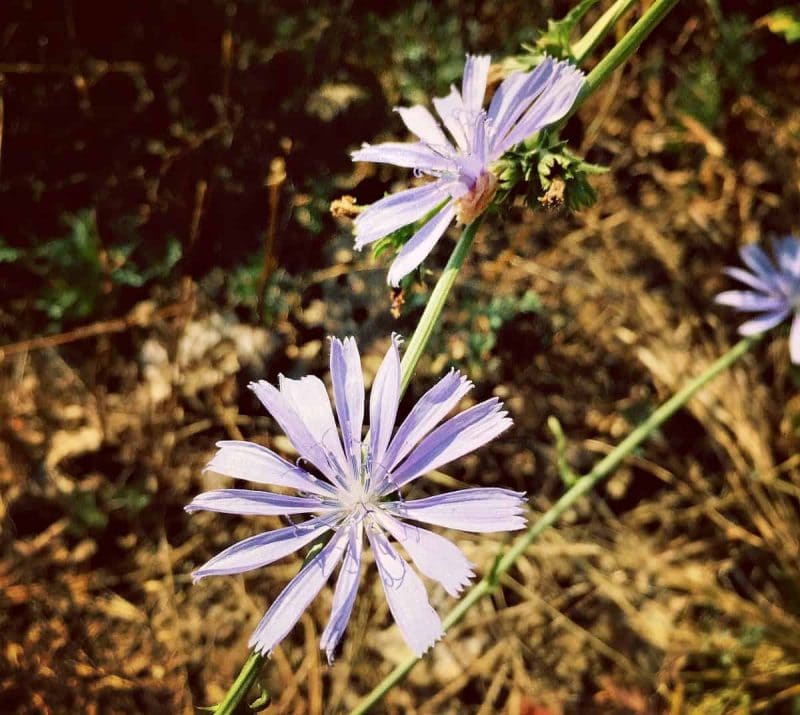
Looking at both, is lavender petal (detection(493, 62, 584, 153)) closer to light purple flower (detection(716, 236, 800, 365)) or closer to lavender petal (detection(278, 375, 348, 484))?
lavender petal (detection(278, 375, 348, 484))

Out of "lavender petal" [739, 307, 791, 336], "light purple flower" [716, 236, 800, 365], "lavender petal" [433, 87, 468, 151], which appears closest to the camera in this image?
"lavender petal" [433, 87, 468, 151]

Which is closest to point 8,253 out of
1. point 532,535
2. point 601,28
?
point 532,535

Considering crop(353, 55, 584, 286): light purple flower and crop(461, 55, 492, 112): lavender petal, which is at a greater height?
crop(461, 55, 492, 112): lavender petal

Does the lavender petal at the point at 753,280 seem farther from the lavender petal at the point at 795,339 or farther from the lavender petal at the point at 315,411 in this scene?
the lavender petal at the point at 315,411

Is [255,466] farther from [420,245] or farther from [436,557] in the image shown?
[420,245]

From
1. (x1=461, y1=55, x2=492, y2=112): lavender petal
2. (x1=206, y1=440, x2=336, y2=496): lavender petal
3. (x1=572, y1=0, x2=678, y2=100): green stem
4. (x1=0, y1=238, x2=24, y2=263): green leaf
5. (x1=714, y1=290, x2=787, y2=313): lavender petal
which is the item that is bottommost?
(x1=714, y1=290, x2=787, y2=313): lavender petal

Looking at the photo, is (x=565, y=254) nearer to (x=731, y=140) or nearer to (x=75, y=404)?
(x=731, y=140)

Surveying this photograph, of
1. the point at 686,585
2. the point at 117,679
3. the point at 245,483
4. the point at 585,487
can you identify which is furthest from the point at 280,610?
the point at 686,585

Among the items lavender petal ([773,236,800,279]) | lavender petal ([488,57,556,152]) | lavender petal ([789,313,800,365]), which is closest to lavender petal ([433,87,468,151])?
lavender petal ([488,57,556,152])
